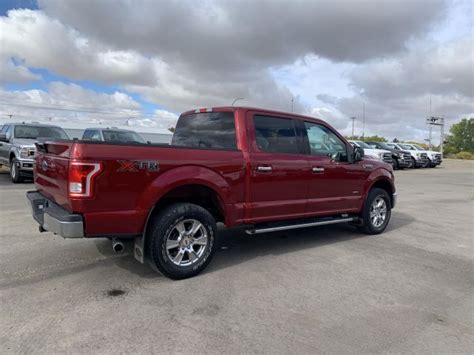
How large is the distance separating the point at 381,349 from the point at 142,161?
2733mm

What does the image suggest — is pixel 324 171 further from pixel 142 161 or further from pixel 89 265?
pixel 89 265

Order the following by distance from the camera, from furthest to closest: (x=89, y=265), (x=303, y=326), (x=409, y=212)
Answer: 1. (x=409, y=212)
2. (x=89, y=265)
3. (x=303, y=326)

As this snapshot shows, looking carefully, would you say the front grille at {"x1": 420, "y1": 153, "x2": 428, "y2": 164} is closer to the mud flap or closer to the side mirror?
the side mirror

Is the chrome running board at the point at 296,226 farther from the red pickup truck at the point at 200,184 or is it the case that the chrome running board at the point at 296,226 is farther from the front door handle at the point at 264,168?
the front door handle at the point at 264,168

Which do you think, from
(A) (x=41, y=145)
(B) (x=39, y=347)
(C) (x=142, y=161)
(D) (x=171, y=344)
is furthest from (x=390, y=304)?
(A) (x=41, y=145)

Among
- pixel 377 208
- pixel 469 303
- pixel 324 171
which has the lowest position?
pixel 469 303

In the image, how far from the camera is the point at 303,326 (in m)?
Result: 3.46

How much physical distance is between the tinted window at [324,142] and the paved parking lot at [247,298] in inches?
55.7

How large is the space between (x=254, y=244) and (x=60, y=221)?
2.98 m

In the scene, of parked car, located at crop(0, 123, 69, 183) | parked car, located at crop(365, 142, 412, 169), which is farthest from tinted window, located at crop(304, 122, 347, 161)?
parked car, located at crop(365, 142, 412, 169)

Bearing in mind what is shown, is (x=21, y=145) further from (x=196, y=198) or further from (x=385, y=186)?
(x=385, y=186)

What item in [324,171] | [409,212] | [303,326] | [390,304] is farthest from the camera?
[409,212]

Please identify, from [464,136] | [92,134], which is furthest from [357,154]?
[464,136]

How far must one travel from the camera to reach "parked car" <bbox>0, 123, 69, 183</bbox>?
12.0 m
